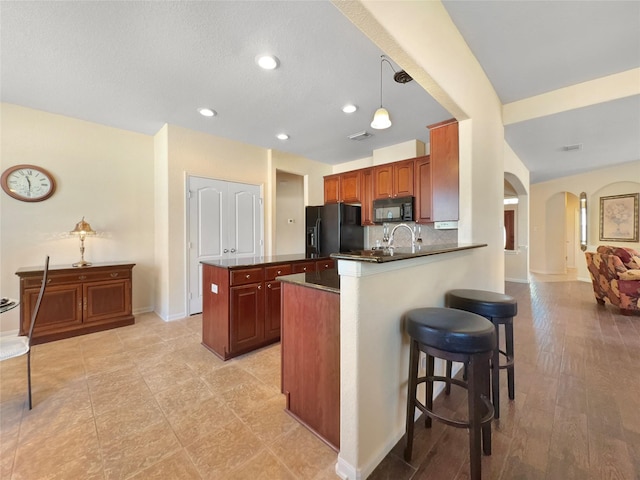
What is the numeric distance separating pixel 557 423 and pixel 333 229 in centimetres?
347

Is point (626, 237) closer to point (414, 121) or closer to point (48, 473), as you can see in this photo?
point (414, 121)

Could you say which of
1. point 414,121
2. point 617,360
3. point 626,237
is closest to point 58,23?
point 414,121

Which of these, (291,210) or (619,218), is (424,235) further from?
(619,218)

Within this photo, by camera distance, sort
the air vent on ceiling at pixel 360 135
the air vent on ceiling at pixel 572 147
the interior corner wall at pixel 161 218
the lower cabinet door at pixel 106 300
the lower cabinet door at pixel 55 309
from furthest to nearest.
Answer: the air vent on ceiling at pixel 572 147, the air vent on ceiling at pixel 360 135, the interior corner wall at pixel 161 218, the lower cabinet door at pixel 106 300, the lower cabinet door at pixel 55 309

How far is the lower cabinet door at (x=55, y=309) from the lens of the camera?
9.37ft

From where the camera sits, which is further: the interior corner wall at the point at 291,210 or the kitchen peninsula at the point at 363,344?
the interior corner wall at the point at 291,210

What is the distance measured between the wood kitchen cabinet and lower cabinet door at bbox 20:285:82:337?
13.1ft

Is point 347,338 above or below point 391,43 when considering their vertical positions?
below

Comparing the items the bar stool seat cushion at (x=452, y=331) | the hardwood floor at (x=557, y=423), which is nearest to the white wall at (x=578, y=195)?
the hardwood floor at (x=557, y=423)

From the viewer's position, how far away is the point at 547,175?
666 centimetres

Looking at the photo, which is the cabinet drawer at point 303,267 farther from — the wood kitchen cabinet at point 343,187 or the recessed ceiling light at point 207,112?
the recessed ceiling light at point 207,112

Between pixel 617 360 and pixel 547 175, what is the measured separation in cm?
589

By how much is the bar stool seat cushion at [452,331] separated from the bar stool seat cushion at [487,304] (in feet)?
1.55

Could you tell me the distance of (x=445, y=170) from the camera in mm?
2840
